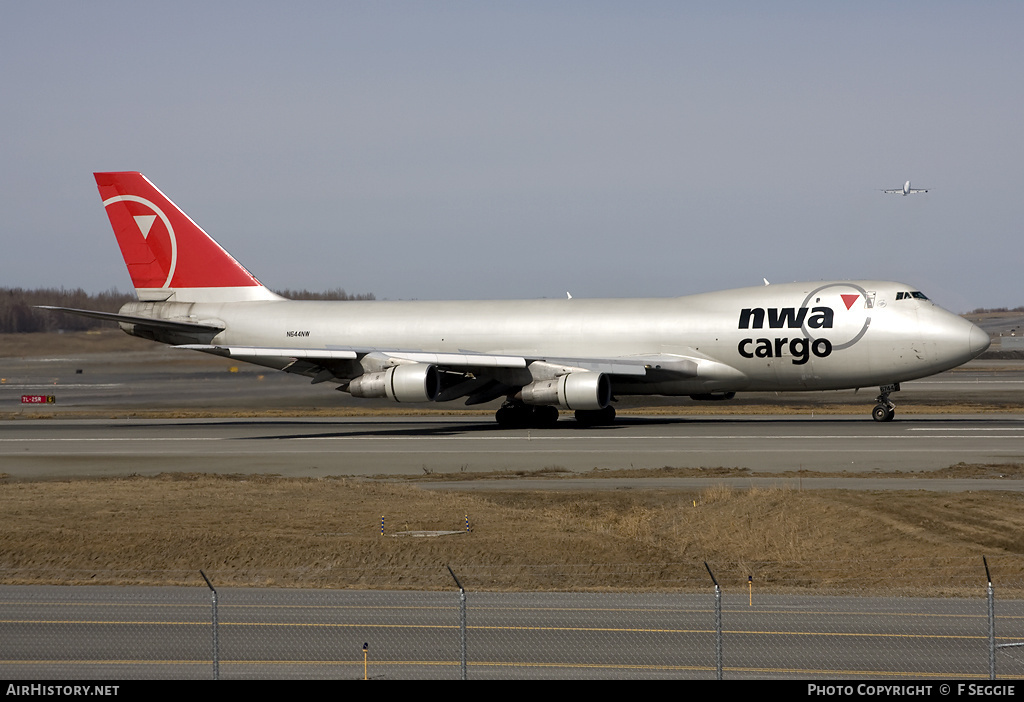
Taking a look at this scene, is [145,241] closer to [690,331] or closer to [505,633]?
[690,331]

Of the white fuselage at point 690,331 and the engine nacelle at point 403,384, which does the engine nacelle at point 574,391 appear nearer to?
the white fuselage at point 690,331

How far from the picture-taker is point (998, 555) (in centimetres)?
1956

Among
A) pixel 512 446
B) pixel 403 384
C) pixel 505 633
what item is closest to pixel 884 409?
pixel 512 446

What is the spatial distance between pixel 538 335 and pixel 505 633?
31.3 meters

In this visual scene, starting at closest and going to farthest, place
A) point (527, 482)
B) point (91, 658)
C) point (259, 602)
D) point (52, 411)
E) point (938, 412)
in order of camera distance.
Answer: point (91, 658)
point (259, 602)
point (527, 482)
point (938, 412)
point (52, 411)

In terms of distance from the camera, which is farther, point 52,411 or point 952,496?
point 52,411

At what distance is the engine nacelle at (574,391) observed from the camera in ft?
132

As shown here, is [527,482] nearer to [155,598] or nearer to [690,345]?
[155,598]

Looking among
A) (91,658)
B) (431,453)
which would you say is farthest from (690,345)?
(91,658)

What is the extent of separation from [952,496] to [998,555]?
4.34 metres

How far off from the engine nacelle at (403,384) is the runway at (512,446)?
1.60 m
